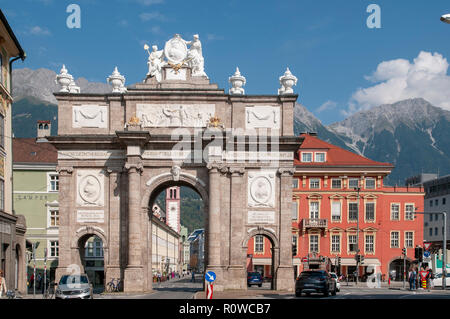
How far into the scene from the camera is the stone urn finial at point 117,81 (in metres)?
47.8

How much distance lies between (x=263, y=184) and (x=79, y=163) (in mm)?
13715

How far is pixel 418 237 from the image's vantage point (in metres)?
73.2

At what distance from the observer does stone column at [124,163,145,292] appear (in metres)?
43.7

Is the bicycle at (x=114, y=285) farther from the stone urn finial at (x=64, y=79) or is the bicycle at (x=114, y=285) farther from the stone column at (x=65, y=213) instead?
the stone urn finial at (x=64, y=79)

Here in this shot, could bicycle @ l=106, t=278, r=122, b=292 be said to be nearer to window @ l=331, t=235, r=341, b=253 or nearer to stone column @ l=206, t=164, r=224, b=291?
stone column @ l=206, t=164, r=224, b=291

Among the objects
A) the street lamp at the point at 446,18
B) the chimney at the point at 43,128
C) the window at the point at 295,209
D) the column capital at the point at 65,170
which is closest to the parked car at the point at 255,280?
the window at the point at 295,209

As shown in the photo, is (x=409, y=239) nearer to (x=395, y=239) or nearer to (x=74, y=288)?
(x=395, y=239)

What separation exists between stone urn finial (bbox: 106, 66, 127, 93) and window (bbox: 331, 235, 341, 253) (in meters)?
34.5

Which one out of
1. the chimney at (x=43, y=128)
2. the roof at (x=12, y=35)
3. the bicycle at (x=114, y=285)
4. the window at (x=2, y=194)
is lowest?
the bicycle at (x=114, y=285)

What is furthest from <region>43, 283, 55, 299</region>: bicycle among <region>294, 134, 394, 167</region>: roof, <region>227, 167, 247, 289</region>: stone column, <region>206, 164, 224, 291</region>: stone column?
<region>294, 134, 394, 167</region>: roof

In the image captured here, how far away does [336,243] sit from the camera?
72.4 metres

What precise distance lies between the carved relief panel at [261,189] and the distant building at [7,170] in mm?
16526
